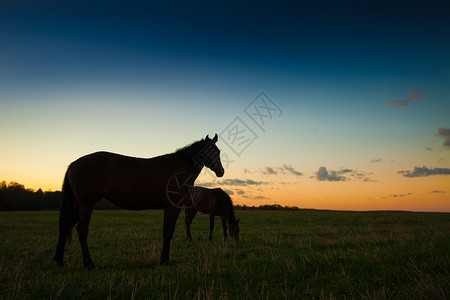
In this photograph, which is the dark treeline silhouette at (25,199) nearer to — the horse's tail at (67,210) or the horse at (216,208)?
the horse at (216,208)

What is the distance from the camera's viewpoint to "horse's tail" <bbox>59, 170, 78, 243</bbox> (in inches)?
283

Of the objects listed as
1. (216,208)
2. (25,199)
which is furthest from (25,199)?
(216,208)

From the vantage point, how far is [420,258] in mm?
7305

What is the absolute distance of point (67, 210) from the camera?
23.9 feet

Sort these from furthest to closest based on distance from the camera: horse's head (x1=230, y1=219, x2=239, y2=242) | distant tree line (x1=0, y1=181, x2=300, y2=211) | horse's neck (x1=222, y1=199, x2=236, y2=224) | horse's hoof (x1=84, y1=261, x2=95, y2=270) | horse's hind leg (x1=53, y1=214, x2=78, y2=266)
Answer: distant tree line (x1=0, y1=181, x2=300, y2=211) < horse's neck (x1=222, y1=199, x2=236, y2=224) < horse's head (x1=230, y1=219, x2=239, y2=242) < horse's hind leg (x1=53, y1=214, x2=78, y2=266) < horse's hoof (x1=84, y1=261, x2=95, y2=270)

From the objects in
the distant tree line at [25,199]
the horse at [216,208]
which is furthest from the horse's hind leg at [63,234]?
the distant tree line at [25,199]

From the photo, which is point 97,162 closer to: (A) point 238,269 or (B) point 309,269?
(A) point 238,269

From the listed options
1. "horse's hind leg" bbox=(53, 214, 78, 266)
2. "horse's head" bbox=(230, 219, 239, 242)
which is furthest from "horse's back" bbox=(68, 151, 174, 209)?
"horse's head" bbox=(230, 219, 239, 242)

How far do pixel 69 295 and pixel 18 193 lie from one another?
267 feet

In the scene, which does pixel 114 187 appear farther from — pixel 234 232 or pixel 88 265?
pixel 234 232

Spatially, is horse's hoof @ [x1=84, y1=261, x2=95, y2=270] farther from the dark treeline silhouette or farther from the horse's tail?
the dark treeline silhouette

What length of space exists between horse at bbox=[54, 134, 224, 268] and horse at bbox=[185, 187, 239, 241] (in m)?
4.22

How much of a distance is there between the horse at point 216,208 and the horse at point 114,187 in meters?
4.22

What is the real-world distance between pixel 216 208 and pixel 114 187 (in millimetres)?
7806
